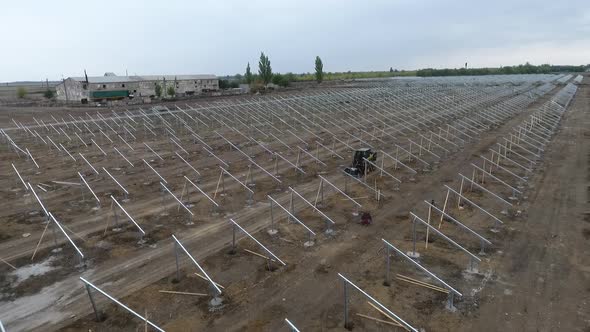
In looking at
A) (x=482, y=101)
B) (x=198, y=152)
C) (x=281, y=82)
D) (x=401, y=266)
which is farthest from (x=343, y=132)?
(x=281, y=82)

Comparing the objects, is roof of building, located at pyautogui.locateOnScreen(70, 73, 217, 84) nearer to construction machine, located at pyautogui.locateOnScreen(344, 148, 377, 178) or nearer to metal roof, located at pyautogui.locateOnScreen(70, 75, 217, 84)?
metal roof, located at pyautogui.locateOnScreen(70, 75, 217, 84)

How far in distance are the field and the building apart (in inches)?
1444

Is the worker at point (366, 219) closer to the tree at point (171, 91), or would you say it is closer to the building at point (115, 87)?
the building at point (115, 87)

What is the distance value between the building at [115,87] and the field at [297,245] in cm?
3669

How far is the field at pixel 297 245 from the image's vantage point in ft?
24.6

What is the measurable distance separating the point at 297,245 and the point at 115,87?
56.0m

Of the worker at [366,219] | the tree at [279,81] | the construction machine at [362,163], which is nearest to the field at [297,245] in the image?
the worker at [366,219]

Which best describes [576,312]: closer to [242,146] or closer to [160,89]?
[242,146]

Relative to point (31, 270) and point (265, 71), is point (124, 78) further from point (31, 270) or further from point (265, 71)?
point (31, 270)

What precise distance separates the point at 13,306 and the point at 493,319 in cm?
980

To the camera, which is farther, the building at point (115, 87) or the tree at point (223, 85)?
the tree at point (223, 85)

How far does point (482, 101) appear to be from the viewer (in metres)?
42.8

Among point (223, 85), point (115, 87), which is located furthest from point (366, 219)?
point (223, 85)

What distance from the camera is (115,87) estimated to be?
5716cm
